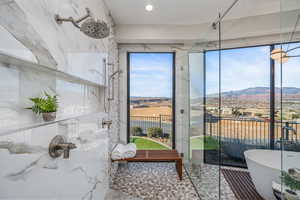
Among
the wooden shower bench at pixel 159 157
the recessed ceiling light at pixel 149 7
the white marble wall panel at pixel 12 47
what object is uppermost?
the recessed ceiling light at pixel 149 7

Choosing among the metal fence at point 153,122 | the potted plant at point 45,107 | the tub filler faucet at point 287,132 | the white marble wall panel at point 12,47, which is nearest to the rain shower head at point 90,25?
the white marble wall panel at point 12,47

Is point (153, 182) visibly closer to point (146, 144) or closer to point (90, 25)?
point (146, 144)

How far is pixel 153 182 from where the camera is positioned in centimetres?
236

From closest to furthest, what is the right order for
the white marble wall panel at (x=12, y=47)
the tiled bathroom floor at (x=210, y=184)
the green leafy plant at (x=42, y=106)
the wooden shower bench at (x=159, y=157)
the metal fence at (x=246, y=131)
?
the white marble wall panel at (x=12, y=47)
the green leafy plant at (x=42, y=106)
the tiled bathroom floor at (x=210, y=184)
the wooden shower bench at (x=159, y=157)
the metal fence at (x=246, y=131)

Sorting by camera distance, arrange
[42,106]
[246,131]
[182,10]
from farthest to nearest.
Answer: [246,131], [182,10], [42,106]

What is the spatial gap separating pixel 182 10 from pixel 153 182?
8.86 ft

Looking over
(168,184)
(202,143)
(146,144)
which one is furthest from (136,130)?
(202,143)

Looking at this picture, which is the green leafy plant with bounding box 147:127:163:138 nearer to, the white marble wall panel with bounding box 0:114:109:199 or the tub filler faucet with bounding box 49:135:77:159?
the white marble wall panel with bounding box 0:114:109:199

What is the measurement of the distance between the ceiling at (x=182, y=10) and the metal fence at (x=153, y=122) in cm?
185

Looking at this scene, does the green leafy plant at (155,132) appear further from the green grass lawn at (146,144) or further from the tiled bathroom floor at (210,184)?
the tiled bathroom floor at (210,184)

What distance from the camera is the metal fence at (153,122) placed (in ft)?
10.7

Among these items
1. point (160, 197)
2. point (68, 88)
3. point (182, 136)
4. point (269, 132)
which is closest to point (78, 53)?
point (68, 88)

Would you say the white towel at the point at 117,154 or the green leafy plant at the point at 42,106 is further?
the white towel at the point at 117,154

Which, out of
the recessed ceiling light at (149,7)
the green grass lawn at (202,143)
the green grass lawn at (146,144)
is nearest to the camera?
the recessed ceiling light at (149,7)
